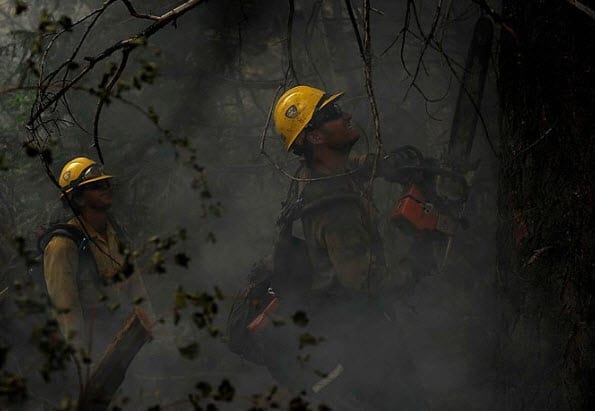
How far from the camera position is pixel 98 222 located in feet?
15.9

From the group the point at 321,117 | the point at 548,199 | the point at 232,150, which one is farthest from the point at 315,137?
the point at 232,150

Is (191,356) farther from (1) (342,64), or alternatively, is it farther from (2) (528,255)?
(1) (342,64)

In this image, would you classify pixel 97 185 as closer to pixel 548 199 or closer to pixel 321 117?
pixel 321 117

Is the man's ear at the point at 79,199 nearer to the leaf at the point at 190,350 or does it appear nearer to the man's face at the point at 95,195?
the man's face at the point at 95,195

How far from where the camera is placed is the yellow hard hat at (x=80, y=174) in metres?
4.75

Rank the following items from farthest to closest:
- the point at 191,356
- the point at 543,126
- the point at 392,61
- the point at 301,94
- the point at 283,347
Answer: the point at 392,61 → the point at 283,347 → the point at 301,94 → the point at 543,126 → the point at 191,356

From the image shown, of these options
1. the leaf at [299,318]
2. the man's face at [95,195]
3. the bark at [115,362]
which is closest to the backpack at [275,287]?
the bark at [115,362]

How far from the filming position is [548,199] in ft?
9.91

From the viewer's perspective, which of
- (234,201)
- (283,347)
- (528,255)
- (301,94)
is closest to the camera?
(528,255)

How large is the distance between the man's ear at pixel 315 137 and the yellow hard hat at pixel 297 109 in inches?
2.7

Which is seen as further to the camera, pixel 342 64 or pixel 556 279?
pixel 342 64

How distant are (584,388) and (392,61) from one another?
4.62 meters

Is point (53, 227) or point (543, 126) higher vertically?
point (543, 126)

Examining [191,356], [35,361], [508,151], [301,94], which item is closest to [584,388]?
[508,151]
